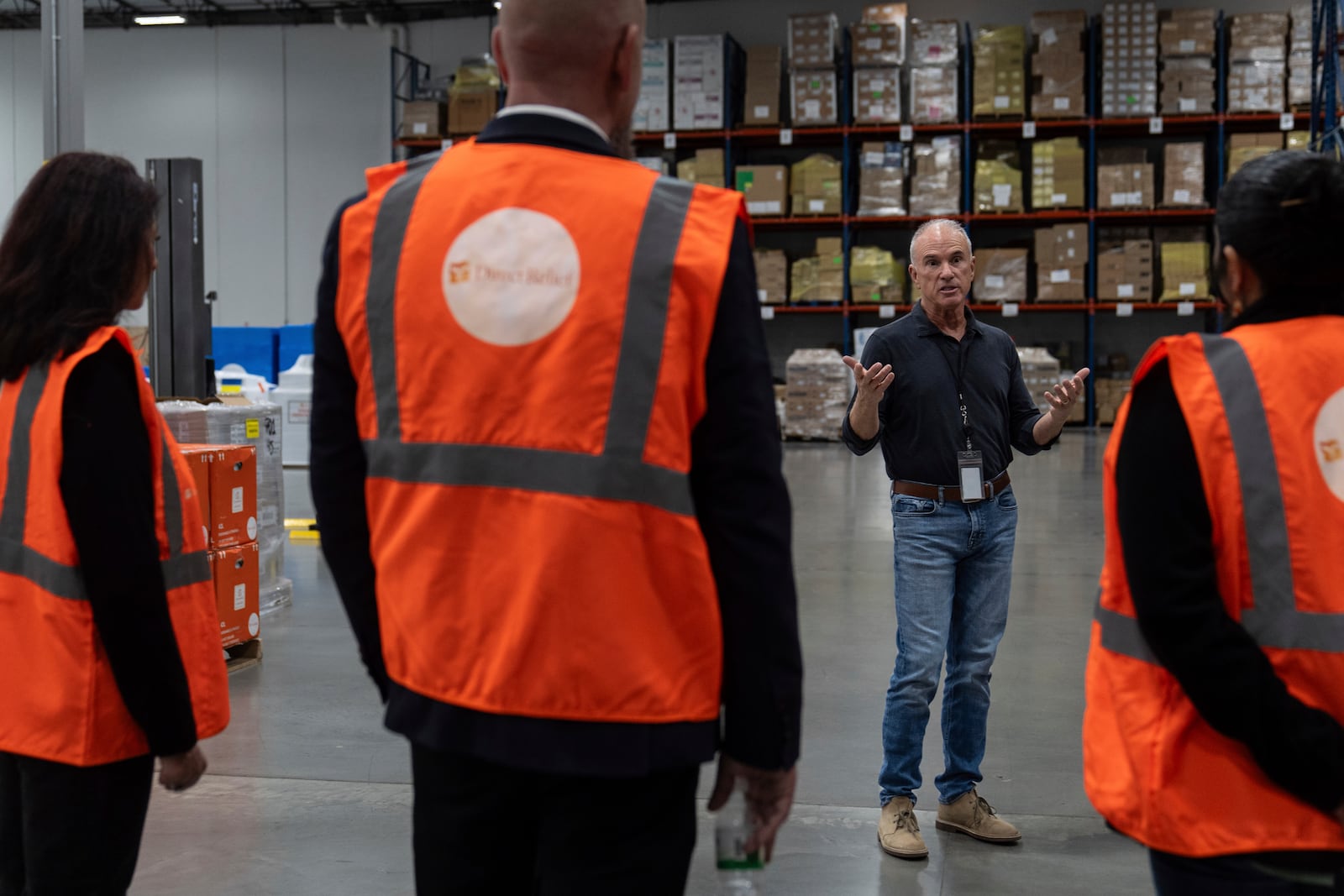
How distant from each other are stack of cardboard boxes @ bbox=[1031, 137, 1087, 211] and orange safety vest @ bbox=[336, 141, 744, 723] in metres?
14.5

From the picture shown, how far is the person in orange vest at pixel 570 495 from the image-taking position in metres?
1.33

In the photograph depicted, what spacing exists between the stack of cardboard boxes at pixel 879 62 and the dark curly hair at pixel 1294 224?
14.4 m

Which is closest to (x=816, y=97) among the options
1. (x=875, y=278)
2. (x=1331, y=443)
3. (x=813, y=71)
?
(x=813, y=71)

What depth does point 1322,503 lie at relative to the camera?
4.75ft

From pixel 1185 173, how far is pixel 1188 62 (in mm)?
1341

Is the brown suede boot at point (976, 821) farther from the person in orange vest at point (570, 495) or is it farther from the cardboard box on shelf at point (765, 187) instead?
the cardboard box on shelf at point (765, 187)

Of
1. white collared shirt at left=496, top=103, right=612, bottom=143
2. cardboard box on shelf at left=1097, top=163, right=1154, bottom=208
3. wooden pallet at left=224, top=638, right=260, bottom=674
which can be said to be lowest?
wooden pallet at left=224, top=638, right=260, bottom=674

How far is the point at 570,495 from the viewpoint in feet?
4.38

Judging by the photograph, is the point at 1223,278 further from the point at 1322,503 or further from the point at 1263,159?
the point at 1322,503

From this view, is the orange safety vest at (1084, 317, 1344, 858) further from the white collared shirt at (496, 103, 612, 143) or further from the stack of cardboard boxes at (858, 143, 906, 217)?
the stack of cardboard boxes at (858, 143, 906, 217)

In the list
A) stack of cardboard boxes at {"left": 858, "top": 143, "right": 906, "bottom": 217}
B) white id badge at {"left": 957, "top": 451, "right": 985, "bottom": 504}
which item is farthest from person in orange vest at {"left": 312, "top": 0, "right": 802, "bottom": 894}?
stack of cardboard boxes at {"left": 858, "top": 143, "right": 906, "bottom": 217}

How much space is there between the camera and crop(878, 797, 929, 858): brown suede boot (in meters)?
3.35

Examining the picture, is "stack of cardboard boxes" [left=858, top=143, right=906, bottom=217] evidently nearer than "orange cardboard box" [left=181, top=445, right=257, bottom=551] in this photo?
No

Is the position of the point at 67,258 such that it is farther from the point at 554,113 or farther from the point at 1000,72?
the point at 1000,72
